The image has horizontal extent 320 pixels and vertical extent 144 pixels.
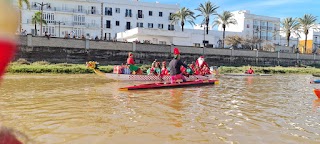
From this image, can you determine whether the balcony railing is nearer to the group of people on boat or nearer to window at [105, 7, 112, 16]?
window at [105, 7, 112, 16]

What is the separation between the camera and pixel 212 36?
175 ft

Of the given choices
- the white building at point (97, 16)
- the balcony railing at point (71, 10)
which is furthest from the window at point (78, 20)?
the balcony railing at point (71, 10)

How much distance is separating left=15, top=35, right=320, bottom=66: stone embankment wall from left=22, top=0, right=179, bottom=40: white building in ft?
45.9

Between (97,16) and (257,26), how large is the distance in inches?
1515

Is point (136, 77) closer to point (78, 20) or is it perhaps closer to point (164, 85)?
point (164, 85)

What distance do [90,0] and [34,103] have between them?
43.4 metres

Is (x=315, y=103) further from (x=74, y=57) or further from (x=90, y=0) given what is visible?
(x=90, y=0)

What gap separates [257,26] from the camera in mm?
70562

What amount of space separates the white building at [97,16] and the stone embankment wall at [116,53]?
13998 mm

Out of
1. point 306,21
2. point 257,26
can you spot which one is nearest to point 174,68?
point 306,21

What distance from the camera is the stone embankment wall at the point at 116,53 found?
3162 cm

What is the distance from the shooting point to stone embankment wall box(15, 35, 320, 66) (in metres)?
→ 31.6

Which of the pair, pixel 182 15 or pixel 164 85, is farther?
pixel 182 15

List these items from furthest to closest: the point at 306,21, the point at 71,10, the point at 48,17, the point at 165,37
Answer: the point at 306,21
the point at 71,10
the point at 165,37
the point at 48,17
